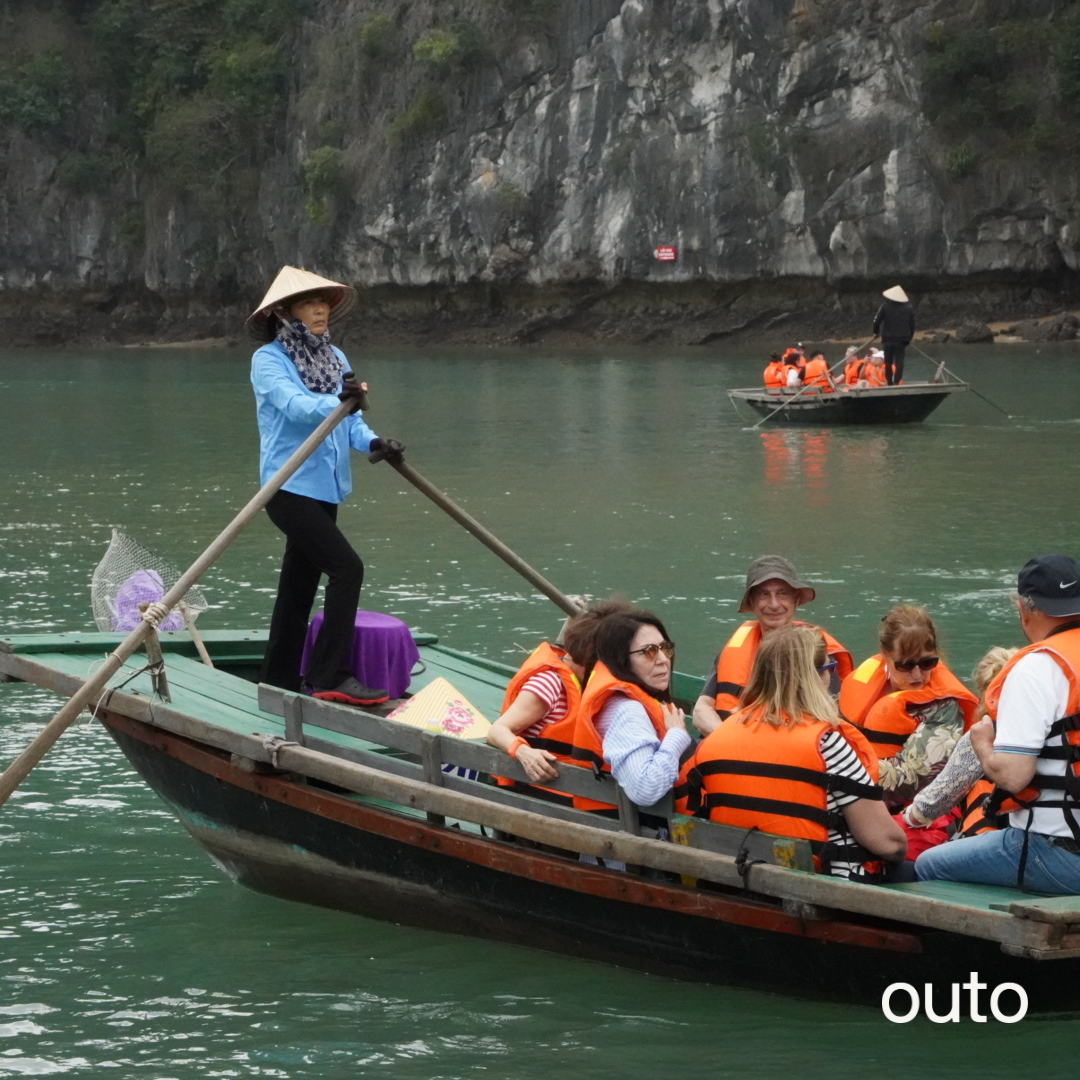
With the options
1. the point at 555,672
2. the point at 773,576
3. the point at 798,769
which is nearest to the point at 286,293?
the point at 555,672

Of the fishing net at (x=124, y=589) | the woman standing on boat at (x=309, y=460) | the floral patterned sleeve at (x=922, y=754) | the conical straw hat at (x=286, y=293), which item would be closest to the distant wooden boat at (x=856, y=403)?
the fishing net at (x=124, y=589)

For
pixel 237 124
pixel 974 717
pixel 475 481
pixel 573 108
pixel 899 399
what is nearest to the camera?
pixel 974 717

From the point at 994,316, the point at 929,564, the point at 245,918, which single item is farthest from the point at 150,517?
the point at 994,316

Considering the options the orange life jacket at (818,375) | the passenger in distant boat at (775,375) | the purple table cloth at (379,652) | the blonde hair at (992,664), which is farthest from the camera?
the passenger in distant boat at (775,375)

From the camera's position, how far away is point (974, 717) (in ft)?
16.9

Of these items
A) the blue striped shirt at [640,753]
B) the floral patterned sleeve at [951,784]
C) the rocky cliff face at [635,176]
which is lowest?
the floral patterned sleeve at [951,784]

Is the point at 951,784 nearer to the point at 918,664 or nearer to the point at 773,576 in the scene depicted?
the point at 918,664

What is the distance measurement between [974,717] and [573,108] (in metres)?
42.2

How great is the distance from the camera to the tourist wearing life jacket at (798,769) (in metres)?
4.61

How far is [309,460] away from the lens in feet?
21.3

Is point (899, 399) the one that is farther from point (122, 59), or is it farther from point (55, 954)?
point (122, 59)

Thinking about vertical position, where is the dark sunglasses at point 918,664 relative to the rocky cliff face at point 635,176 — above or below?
below

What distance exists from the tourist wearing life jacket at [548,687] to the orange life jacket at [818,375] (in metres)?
17.6

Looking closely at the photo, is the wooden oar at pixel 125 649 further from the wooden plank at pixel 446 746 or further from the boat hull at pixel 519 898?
the wooden plank at pixel 446 746
